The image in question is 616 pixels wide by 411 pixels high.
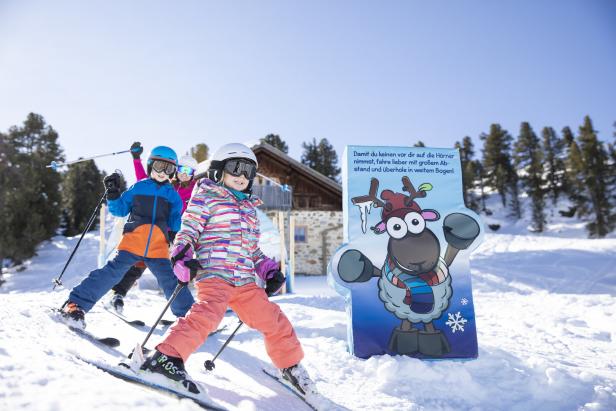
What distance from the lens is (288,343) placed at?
2.31 metres

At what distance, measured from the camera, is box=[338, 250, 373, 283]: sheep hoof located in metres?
3.42

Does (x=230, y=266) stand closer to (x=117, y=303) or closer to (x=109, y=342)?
(x=109, y=342)

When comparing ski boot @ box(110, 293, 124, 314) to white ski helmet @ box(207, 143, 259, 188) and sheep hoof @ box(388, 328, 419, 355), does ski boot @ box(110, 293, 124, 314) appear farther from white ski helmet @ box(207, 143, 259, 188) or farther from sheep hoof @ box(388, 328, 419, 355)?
sheep hoof @ box(388, 328, 419, 355)

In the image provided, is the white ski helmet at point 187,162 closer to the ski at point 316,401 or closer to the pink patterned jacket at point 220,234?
the pink patterned jacket at point 220,234

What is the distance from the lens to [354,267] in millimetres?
3449

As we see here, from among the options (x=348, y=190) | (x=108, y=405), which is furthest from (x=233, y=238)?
(x=348, y=190)

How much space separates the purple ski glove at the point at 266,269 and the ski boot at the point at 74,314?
1447mm

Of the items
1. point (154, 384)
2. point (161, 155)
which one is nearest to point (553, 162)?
point (161, 155)

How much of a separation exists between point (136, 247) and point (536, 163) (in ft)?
153

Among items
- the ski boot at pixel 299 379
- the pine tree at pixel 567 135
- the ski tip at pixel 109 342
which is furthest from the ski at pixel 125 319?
the pine tree at pixel 567 135

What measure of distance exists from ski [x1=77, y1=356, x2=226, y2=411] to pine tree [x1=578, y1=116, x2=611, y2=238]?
119 ft

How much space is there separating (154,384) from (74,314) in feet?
4.77

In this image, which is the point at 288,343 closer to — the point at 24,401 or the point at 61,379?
the point at 61,379

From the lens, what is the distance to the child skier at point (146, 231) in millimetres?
2943
